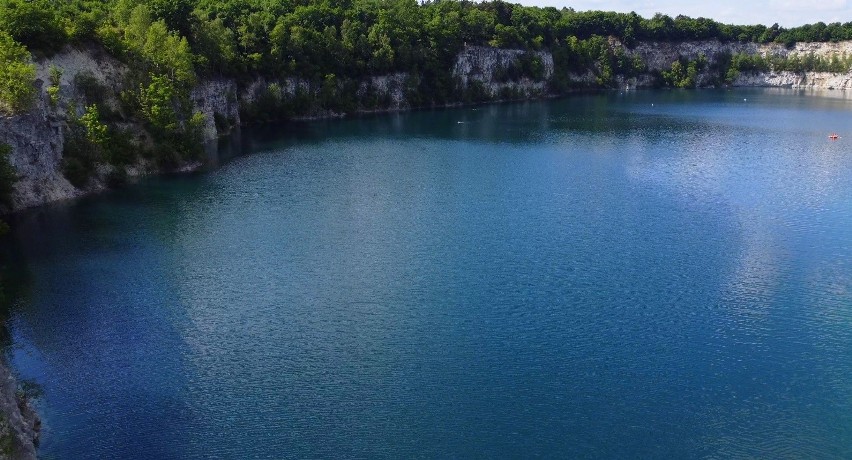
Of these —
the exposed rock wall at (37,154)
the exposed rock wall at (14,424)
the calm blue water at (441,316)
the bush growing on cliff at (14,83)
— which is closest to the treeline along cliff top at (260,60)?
the bush growing on cliff at (14,83)

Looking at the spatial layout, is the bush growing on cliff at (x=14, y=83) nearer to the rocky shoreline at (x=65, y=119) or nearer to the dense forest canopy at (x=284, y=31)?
the rocky shoreline at (x=65, y=119)

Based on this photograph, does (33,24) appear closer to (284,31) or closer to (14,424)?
(14,424)

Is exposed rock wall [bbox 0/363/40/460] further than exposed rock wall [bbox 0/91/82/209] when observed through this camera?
No

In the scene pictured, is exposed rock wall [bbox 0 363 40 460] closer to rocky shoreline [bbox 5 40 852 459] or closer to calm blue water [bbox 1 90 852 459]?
rocky shoreline [bbox 5 40 852 459]

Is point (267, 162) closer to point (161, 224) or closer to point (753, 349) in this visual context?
point (161, 224)

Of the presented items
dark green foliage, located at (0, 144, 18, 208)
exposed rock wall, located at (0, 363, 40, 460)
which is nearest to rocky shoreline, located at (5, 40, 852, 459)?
exposed rock wall, located at (0, 363, 40, 460)

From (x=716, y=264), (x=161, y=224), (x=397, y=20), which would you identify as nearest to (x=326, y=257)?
(x=161, y=224)
